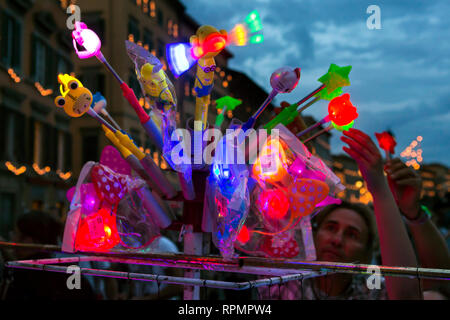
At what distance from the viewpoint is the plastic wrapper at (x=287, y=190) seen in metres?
1.26

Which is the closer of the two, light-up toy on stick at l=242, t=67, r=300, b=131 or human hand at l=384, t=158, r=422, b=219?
light-up toy on stick at l=242, t=67, r=300, b=131

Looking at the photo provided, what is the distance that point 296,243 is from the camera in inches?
56.9

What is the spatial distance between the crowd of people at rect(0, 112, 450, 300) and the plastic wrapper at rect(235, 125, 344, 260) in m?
0.17

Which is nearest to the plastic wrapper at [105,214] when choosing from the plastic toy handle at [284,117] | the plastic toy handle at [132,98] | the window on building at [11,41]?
the plastic toy handle at [132,98]

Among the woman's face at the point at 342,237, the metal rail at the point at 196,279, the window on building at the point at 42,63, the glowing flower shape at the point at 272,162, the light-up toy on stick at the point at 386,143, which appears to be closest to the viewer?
the metal rail at the point at 196,279

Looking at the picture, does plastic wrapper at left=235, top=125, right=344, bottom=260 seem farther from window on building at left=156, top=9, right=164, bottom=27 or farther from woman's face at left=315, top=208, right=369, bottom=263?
window on building at left=156, top=9, right=164, bottom=27

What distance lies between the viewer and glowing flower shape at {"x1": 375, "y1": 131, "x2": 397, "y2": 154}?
1688 millimetres

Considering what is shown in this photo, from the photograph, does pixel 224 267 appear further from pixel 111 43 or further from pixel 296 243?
pixel 111 43

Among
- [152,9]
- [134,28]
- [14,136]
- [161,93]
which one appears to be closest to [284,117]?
[161,93]

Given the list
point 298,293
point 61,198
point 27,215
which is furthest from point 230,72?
point 298,293

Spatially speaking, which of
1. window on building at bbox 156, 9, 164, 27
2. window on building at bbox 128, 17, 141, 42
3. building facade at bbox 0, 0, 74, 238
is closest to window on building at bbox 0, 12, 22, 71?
building facade at bbox 0, 0, 74, 238

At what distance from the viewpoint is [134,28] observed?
17.8 meters

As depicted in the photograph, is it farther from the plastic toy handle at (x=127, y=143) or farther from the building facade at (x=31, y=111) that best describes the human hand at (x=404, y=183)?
the building facade at (x=31, y=111)

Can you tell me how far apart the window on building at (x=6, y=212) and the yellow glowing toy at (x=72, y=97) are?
1169 centimetres
